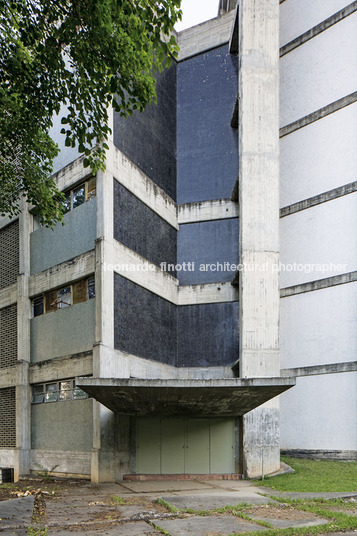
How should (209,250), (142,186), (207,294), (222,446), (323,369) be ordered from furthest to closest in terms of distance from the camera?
1. (209,250)
2. (207,294)
3. (323,369)
4. (142,186)
5. (222,446)

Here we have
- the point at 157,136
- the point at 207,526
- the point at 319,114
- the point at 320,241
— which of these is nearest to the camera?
the point at 207,526

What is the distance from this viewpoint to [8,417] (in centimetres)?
2155

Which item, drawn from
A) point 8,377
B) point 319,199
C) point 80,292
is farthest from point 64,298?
point 319,199

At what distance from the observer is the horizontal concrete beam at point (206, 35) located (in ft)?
81.2

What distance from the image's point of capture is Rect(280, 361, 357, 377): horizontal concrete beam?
22016mm

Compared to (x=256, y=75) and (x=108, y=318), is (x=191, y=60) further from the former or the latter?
(x=108, y=318)

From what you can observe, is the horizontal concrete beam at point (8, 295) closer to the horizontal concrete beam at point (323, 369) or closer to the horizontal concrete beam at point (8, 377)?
the horizontal concrete beam at point (8, 377)

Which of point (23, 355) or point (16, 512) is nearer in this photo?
point (16, 512)

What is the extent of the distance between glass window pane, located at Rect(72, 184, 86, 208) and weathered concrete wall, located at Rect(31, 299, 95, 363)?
12.8 feet

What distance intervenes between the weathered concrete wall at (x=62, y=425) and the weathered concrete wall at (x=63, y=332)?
72.9 inches

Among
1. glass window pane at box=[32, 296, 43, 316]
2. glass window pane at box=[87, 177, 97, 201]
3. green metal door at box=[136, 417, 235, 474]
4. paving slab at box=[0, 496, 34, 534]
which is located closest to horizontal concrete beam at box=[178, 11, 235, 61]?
glass window pane at box=[87, 177, 97, 201]

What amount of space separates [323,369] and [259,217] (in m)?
7.30

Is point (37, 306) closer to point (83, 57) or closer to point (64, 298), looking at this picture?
point (64, 298)

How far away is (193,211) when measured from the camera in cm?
2377
